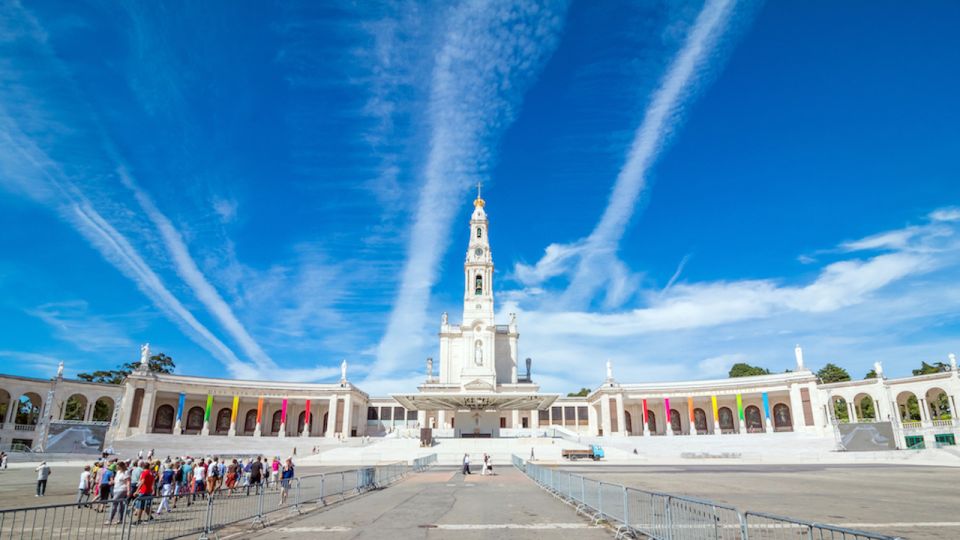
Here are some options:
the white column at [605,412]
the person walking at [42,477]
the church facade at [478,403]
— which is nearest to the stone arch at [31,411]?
the church facade at [478,403]

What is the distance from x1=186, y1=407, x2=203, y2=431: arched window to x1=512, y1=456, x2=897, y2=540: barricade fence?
66075 mm

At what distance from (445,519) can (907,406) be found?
2700 inches

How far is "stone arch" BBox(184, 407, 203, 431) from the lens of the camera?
2717 inches

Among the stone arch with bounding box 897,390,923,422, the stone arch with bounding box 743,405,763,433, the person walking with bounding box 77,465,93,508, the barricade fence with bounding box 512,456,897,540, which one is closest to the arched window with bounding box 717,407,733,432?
the stone arch with bounding box 743,405,763,433

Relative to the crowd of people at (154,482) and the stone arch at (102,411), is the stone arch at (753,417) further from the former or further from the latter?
the stone arch at (102,411)

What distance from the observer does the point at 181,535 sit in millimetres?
10914

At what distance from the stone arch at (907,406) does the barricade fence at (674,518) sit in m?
58.5

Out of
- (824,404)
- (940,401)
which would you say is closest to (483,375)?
(824,404)

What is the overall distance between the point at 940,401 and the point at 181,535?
253ft

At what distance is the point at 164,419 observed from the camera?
67188mm

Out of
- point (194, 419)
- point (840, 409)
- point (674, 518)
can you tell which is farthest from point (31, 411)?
point (840, 409)

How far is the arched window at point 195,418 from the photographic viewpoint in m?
69.1

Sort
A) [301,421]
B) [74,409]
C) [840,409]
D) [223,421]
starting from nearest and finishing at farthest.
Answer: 1. [74,409]
2. [840,409]
3. [223,421]
4. [301,421]

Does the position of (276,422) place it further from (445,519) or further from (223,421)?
(445,519)
